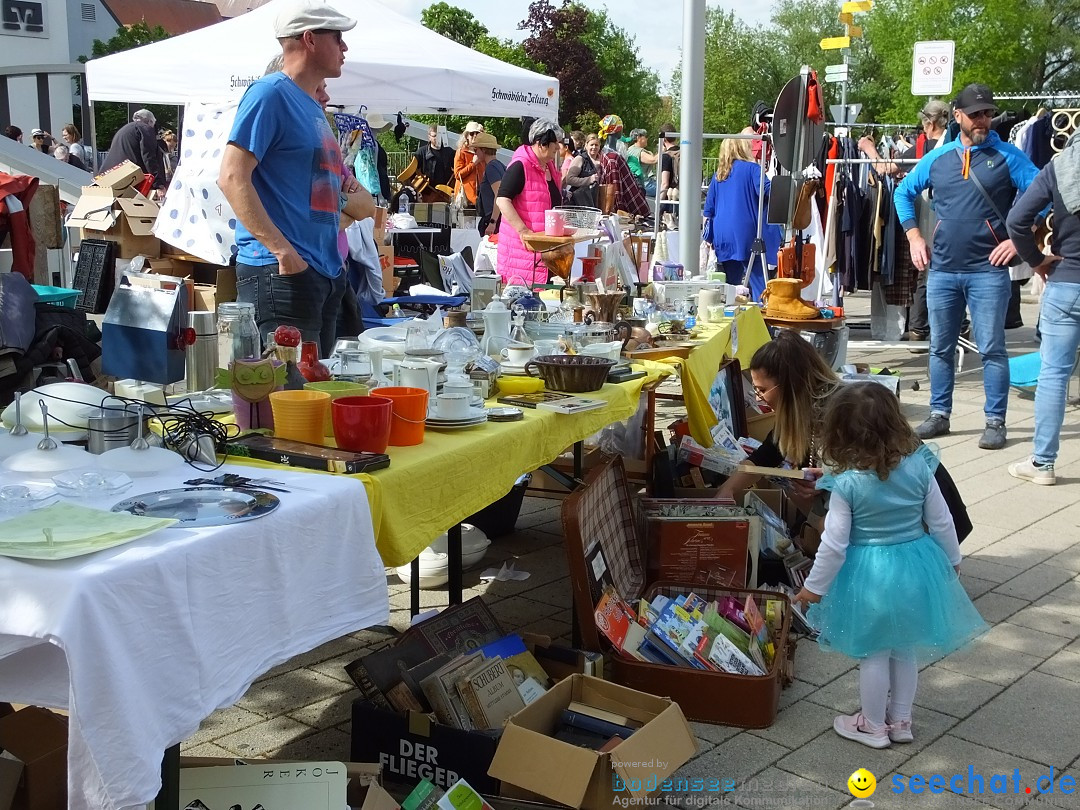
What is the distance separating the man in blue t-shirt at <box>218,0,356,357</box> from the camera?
3428 mm

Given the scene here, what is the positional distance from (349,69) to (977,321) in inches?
168

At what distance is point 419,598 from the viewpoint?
12.7 feet

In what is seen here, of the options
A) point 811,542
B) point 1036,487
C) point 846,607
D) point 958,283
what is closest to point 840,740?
point 846,607

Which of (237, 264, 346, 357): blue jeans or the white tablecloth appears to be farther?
(237, 264, 346, 357): blue jeans

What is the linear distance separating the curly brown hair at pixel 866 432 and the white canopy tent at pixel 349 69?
524 cm

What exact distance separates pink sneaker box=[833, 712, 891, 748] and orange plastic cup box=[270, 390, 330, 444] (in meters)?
1.64

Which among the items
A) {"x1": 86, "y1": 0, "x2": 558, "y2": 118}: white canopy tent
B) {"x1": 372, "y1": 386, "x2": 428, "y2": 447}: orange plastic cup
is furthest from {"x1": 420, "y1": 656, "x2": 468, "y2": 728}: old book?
{"x1": 86, "y1": 0, "x2": 558, "y2": 118}: white canopy tent

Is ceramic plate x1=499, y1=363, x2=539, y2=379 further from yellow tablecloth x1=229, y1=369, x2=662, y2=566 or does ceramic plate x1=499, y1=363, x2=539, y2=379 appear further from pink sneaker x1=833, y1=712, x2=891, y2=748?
pink sneaker x1=833, y1=712, x2=891, y2=748

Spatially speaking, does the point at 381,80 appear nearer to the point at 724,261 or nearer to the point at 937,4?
the point at 724,261

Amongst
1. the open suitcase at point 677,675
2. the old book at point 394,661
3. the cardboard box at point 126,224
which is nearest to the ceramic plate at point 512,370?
the open suitcase at point 677,675

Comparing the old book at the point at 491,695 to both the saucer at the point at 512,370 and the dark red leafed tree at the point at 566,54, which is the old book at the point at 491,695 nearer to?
the saucer at the point at 512,370

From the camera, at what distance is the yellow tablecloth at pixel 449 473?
7.54ft

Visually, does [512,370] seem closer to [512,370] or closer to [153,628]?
[512,370]

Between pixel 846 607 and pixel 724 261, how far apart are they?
19.0 ft
